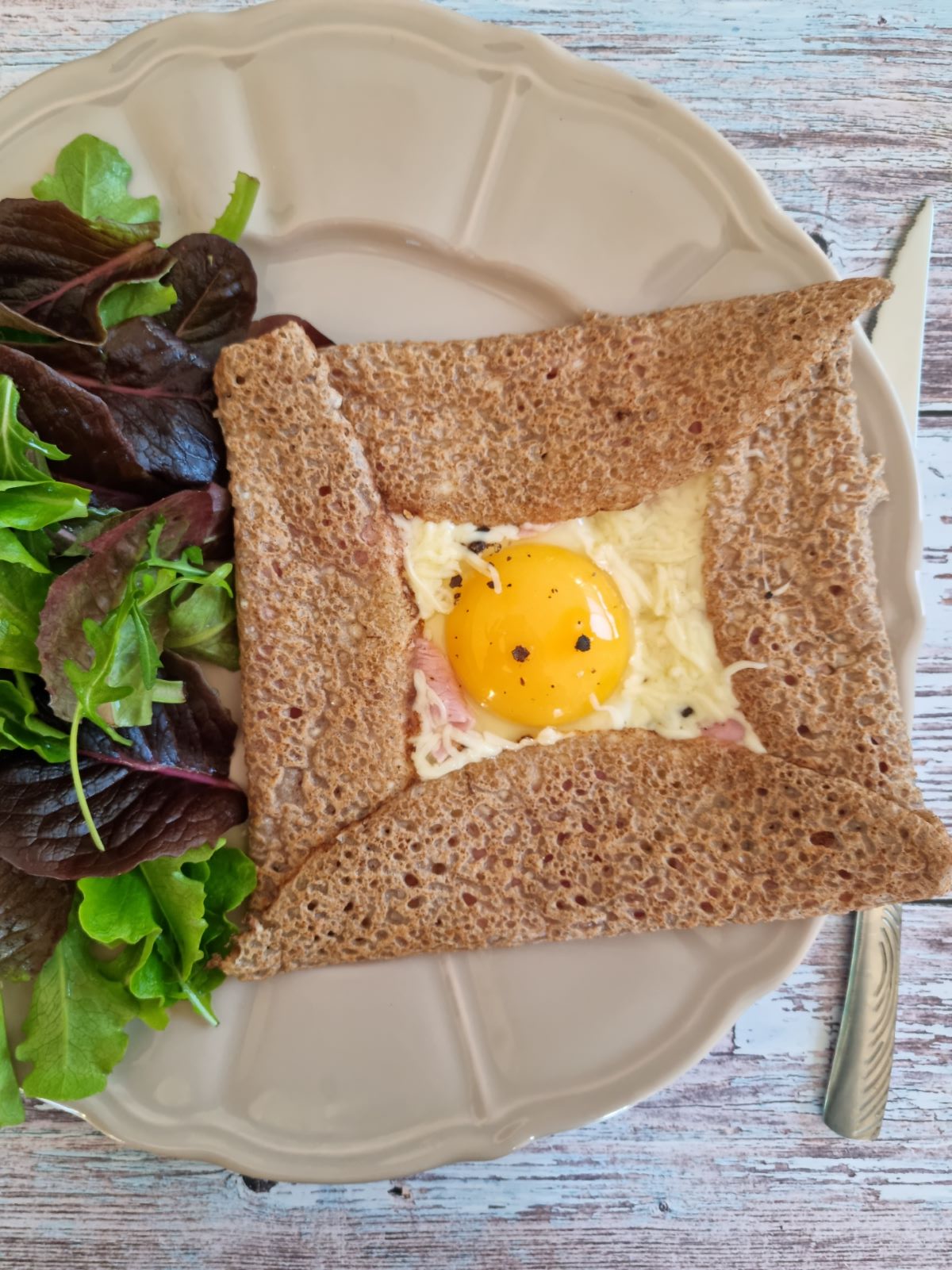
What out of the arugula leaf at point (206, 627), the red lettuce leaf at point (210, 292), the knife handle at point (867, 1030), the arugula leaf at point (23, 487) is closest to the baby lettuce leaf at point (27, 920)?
the arugula leaf at point (206, 627)

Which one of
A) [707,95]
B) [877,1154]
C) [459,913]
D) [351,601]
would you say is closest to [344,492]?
[351,601]

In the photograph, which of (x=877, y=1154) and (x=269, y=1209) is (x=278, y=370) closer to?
(x=269, y=1209)

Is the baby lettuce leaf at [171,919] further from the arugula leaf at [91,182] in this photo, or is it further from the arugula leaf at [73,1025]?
the arugula leaf at [91,182]

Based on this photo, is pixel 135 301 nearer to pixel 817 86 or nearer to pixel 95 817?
pixel 95 817

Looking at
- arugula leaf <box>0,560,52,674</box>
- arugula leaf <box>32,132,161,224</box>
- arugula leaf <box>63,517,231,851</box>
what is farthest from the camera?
arugula leaf <box>32,132,161,224</box>

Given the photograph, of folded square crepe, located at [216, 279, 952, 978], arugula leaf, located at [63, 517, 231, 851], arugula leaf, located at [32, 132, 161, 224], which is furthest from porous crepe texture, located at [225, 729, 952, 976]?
arugula leaf, located at [32, 132, 161, 224]

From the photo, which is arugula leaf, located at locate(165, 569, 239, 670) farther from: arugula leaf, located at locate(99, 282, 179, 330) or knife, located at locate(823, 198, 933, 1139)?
knife, located at locate(823, 198, 933, 1139)

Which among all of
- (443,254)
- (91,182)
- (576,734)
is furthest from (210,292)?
→ (576,734)
